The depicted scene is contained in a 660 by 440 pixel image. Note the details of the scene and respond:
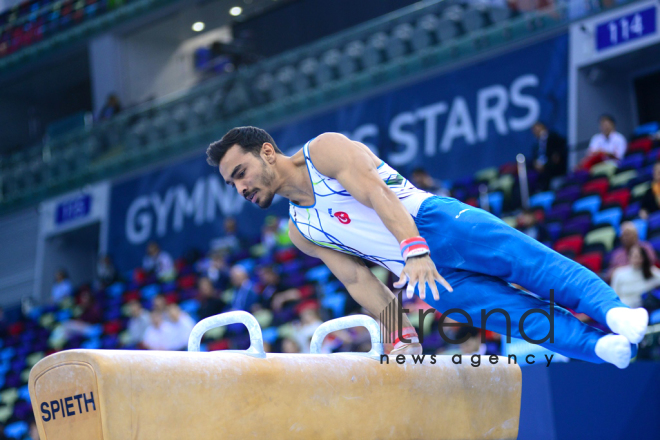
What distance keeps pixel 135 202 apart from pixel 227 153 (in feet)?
38.6

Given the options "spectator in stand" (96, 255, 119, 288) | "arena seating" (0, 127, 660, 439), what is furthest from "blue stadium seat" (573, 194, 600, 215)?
"spectator in stand" (96, 255, 119, 288)

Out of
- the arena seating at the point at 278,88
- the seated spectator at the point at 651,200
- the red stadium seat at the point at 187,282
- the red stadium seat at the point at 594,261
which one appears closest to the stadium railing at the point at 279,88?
the arena seating at the point at 278,88

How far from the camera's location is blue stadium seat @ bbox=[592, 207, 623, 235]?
658 cm

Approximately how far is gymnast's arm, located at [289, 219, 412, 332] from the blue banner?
7258 mm

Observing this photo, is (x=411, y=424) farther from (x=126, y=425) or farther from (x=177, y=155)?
(x=177, y=155)

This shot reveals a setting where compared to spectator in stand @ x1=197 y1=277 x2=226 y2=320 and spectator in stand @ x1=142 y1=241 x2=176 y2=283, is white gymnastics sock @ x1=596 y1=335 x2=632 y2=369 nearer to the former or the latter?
spectator in stand @ x1=197 y1=277 x2=226 y2=320

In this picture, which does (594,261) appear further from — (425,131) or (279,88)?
(279,88)

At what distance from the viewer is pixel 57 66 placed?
16922mm

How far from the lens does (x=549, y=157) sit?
8312 millimetres

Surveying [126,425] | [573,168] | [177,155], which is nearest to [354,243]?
[126,425]

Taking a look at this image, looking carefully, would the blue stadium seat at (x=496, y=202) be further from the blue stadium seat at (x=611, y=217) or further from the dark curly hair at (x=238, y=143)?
the dark curly hair at (x=238, y=143)

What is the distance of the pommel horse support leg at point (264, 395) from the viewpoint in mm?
1685

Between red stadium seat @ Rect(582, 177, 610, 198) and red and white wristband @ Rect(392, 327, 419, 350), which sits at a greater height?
red stadium seat @ Rect(582, 177, 610, 198)

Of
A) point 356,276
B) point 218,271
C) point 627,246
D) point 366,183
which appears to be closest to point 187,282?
point 218,271
